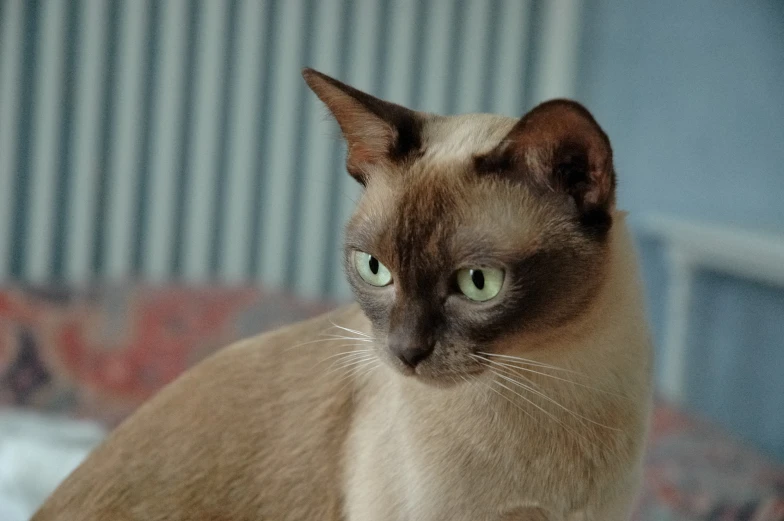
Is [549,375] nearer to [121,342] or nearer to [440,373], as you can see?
[440,373]

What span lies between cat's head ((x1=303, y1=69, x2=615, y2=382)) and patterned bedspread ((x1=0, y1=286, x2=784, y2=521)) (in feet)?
3.50

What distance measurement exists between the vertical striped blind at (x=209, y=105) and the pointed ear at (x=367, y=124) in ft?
6.04

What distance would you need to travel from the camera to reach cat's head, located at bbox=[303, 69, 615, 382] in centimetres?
68

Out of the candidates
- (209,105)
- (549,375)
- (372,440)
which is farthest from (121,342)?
(549,375)

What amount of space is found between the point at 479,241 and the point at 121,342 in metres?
1.50

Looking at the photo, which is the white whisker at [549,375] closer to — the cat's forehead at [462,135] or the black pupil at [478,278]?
the black pupil at [478,278]

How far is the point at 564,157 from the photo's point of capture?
2.19 ft

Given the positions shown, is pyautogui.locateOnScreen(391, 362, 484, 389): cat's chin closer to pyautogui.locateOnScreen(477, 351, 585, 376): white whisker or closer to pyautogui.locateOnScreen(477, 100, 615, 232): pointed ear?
pyautogui.locateOnScreen(477, 351, 585, 376): white whisker

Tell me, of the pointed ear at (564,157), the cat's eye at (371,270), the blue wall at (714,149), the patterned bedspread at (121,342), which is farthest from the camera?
the blue wall at (714,149)

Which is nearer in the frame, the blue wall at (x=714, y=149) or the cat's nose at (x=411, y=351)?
the cat's nose at (x=411, y=351)

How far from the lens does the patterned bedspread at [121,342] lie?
74.0 inches

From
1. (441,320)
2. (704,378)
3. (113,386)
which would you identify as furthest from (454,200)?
(704,378)

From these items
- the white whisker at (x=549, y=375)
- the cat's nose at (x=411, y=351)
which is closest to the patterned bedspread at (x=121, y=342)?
the white whisker at (x=549, y=375)

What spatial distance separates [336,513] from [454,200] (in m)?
0.30
